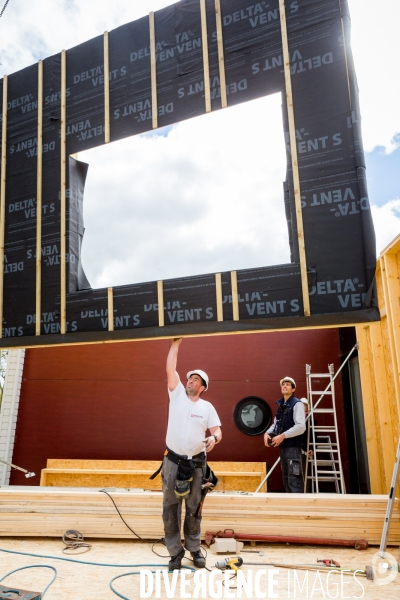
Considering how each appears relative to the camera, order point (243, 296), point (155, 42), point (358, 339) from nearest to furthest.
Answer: point (243, 296) → point (155, 42) → point (358, 339)

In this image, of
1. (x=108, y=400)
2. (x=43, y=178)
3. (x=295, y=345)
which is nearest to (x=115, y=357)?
(x=108, y=400)

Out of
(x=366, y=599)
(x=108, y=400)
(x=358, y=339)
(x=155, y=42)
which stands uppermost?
(x=155, y=42)

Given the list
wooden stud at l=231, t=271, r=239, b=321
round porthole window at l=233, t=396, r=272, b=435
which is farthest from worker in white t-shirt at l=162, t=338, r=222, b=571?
round porthole window at l=233, t=396, r=272, b=435

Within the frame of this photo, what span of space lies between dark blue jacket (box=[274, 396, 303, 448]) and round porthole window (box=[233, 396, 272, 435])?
1648 mm

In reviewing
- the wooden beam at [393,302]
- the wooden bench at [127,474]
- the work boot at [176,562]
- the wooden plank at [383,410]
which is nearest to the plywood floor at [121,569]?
the work boot at [176,562]

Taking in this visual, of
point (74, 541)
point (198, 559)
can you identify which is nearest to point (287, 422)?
point (198, 559)

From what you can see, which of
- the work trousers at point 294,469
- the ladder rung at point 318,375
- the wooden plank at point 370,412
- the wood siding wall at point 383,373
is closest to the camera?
the wood siding wall at point 383,373

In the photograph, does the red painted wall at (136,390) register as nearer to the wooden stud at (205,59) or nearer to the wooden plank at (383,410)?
the wooden plank at (383,410)

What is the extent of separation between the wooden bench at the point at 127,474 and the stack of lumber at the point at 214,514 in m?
2.08

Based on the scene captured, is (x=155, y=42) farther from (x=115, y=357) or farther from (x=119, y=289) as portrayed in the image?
(x=115, y=357)

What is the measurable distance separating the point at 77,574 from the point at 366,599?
225cm

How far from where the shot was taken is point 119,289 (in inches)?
181

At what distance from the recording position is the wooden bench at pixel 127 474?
678cm

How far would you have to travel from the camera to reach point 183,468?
12.6 feet
